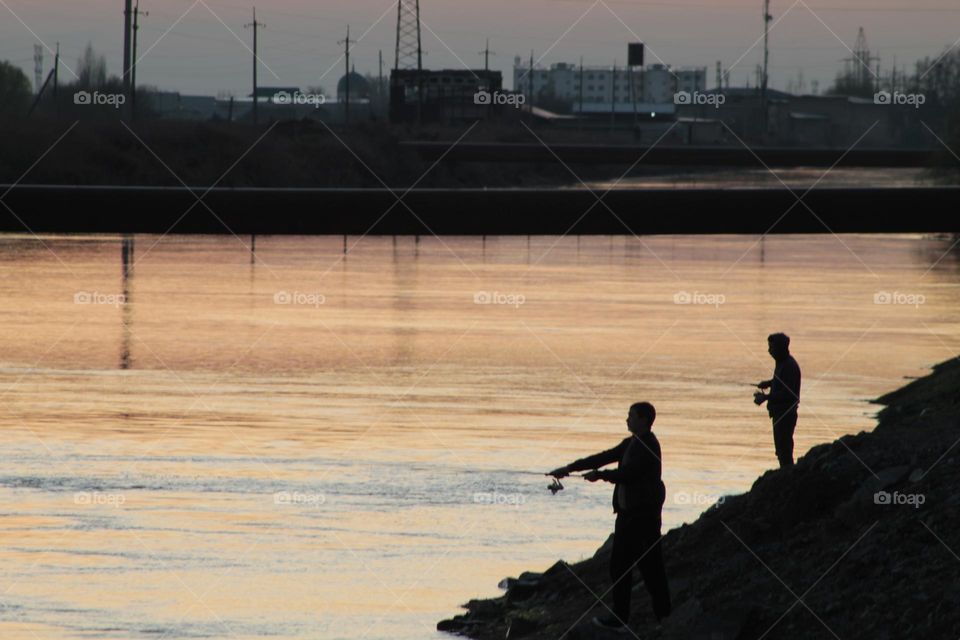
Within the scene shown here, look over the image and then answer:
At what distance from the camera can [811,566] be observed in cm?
1853

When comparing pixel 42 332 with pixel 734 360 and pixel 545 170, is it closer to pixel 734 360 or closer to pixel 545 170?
pixel 734 360

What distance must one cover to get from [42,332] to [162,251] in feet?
124

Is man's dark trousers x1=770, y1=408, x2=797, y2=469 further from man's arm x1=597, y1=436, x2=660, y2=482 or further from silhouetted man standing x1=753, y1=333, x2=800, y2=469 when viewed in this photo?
man's arm x1=597, y1=436, x2=660, y2=482

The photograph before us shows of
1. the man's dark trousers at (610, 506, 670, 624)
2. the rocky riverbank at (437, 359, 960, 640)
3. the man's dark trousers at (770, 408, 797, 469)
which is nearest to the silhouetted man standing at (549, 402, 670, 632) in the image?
the man's dark trousers at (610, 506, 670, 624)

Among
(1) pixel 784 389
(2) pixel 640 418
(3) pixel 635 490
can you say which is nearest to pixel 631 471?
(3) pixel 635 490

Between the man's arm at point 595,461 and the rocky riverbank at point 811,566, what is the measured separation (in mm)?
2267

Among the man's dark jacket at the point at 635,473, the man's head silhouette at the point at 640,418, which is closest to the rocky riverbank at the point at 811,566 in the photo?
the man's dark jacket at the point at 635,473

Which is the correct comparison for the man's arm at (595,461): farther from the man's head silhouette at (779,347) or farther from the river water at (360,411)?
the man's head silhouette at (779,347)

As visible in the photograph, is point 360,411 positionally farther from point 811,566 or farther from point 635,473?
point 635,473

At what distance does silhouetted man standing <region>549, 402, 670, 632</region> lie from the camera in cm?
1489

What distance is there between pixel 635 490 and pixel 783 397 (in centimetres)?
757

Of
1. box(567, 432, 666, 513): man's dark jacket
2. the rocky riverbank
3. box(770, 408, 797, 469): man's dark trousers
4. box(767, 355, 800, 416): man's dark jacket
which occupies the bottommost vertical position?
the rocky riverbank

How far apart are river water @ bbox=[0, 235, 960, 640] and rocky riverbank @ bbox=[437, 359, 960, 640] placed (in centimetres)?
201

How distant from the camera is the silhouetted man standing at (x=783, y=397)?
22359 millimetres
